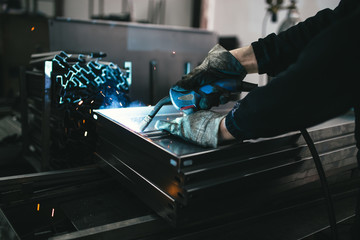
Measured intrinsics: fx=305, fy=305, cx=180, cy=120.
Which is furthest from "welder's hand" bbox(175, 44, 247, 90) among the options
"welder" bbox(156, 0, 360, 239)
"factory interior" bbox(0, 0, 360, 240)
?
"factory interior" bbox(0, 0, 360, 240)

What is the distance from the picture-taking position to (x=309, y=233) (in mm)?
858

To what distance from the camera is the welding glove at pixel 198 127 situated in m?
0.68

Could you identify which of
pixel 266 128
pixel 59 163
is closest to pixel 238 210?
pixel 266 128

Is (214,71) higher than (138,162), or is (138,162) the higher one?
(214,71)

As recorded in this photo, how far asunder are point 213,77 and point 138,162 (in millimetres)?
285

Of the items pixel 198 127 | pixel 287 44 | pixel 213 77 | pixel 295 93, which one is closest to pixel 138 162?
pixel 198 127

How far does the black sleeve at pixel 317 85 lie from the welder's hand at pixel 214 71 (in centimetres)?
18

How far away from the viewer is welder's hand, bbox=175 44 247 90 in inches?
30.1

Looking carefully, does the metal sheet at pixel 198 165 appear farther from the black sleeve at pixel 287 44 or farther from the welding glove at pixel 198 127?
the black sleeve at pixel 287 44

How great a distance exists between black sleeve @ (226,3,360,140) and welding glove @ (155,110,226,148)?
0.11 metres

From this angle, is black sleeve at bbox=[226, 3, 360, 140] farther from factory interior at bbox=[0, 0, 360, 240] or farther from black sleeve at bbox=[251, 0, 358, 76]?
black sleeve at bbox=[251, 0, 358, 76]

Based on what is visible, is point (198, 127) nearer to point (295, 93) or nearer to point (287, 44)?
point (295, 93)

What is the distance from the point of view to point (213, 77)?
0.78m

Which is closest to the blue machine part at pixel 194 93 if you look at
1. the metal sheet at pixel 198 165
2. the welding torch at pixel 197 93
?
the welding torch at pixel 197 93
